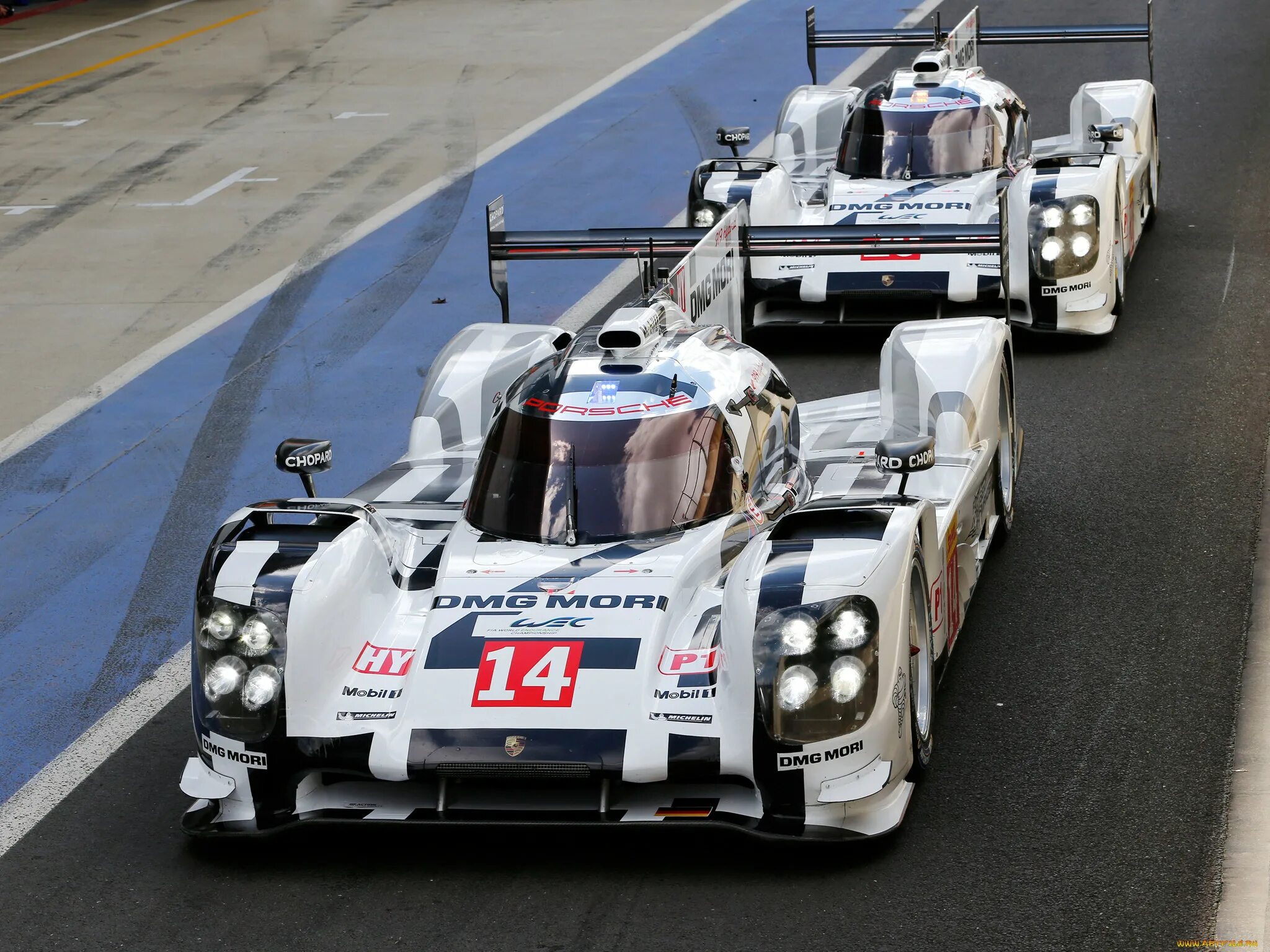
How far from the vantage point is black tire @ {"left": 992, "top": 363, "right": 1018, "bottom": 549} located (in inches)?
331

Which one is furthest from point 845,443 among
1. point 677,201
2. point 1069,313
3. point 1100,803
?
point 677,201

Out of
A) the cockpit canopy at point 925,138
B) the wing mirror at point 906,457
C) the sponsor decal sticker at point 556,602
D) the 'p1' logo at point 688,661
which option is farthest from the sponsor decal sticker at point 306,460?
the cockpit canopy at point 925,138

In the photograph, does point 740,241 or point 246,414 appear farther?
point 246,414

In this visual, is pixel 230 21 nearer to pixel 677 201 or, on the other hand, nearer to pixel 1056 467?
pixel 677 201

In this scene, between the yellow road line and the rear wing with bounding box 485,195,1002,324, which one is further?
the yellow road line

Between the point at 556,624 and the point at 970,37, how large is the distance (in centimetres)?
1041

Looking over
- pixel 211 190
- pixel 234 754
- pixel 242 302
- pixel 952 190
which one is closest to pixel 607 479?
pixel 234 754

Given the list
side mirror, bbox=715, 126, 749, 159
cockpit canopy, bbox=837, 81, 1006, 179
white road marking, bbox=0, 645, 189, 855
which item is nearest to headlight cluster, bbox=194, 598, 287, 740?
white road marking, bbox=0, 645, 189, 855

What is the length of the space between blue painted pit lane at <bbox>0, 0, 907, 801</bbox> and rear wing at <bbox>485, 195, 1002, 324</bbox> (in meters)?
1.37

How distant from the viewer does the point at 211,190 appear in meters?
17.4

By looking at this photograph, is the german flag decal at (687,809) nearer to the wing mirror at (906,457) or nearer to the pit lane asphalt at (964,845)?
the pit lane asphalt at (964,845)

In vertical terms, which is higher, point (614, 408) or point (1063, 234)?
point (614, 408)

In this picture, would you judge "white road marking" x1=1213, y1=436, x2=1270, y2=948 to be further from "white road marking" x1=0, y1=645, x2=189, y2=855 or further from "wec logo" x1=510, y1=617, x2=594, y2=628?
"white road marking" x1=0, y1=645, x2=189, y2=855

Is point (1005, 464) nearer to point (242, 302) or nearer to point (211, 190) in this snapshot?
point (242, 302)
